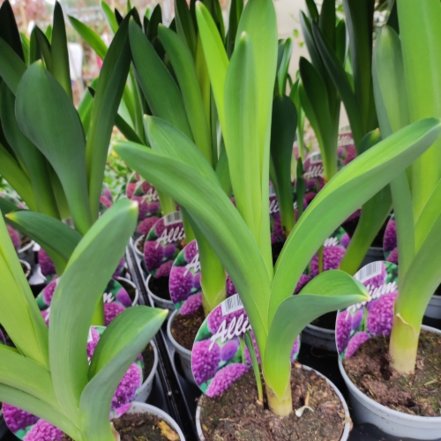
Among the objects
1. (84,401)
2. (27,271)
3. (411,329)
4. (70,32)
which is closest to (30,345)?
(84,401)

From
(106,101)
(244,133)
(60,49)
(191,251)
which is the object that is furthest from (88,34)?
(244,133)

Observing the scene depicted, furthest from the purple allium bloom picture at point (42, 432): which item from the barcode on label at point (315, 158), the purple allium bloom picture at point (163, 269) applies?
the barcode on label at point (315, 158)

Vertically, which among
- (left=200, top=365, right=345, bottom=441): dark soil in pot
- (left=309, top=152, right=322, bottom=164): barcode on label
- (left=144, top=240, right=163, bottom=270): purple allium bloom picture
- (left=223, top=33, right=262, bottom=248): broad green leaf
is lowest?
(left=200, top=365, right=345, bottom=441): dark soil in pot

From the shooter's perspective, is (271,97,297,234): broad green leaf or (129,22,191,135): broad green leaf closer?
(129,22,191,135): broad green leaf

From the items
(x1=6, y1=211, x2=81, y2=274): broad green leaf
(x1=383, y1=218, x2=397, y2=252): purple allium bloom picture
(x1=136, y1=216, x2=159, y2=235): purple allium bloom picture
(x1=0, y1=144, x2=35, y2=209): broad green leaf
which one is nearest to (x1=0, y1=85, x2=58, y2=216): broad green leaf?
(x1=0, y1=144, x2=35, y2=209): broad green leaf

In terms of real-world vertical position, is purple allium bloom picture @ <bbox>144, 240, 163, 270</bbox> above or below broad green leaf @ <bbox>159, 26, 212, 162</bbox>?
below

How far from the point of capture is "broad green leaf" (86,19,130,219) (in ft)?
1.76

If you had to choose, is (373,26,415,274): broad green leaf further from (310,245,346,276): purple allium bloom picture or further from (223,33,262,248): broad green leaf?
(310,245,346,276): purple allium bloom picture

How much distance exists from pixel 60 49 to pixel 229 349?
16.6 inches

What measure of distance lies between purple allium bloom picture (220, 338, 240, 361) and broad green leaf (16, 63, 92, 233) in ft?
0.79

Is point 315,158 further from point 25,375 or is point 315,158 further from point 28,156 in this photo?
point 25,375

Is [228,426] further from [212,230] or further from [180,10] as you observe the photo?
[180,10]

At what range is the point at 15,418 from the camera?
48cm

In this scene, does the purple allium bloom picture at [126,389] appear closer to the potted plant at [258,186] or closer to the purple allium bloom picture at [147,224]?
the potted plant at [258,186]
